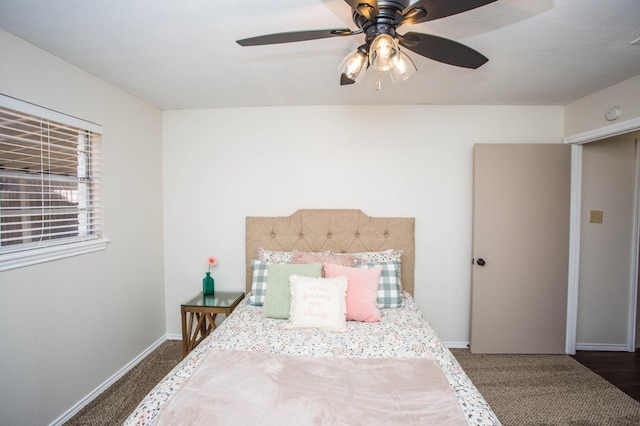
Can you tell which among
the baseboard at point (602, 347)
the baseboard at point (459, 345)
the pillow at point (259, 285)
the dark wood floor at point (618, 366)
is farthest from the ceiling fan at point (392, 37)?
the baseboard at point (602, 347)

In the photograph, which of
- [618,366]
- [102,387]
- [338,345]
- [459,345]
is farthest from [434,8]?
[618,366]

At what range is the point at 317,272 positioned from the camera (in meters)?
2.18

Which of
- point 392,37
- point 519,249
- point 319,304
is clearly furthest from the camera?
point 519,249

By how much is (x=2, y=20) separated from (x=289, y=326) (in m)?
2.32

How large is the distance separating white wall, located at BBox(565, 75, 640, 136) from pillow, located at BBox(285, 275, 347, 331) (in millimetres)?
2507

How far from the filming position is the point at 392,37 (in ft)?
3.60

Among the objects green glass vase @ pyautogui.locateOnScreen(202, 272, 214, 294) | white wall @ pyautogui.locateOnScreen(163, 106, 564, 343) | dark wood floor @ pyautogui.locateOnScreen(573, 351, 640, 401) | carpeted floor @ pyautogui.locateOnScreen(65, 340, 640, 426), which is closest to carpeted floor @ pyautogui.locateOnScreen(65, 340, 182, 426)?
carpeted floor @ pyautogui.locateOnScreen(65, 340, 640, 426)

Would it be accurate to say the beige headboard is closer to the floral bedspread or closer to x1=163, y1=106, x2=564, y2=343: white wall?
x1=163, y1=106, x2=564, y2=343: white wall

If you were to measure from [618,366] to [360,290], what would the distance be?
8.26 ft

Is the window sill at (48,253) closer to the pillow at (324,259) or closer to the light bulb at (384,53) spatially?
the pillow at (324,259)

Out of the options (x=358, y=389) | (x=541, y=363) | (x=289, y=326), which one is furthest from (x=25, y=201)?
(x=541, y=363)

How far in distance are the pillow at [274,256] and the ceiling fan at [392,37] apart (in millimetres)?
1619

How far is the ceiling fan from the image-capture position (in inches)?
37.9

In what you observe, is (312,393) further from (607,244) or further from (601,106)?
(607,244)
